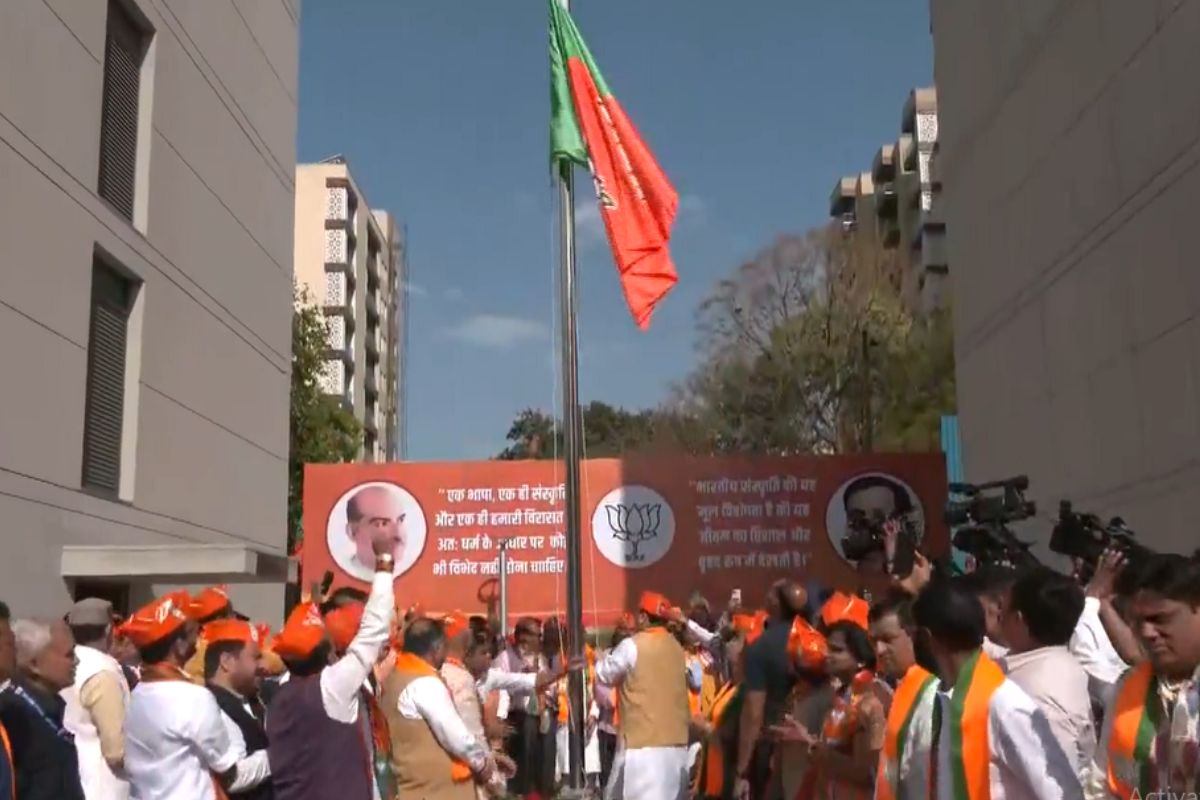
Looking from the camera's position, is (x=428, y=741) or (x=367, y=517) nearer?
(x=428, y=741)

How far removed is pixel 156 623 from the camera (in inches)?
190

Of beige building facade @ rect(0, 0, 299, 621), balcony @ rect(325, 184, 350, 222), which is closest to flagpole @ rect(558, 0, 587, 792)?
A: beige building facade @ rect(0, 0, 299, 621)

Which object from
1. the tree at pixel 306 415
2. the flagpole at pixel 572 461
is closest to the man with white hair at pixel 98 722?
the flagpole at pixel 572 461

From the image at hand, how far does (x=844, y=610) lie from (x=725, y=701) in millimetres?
1576

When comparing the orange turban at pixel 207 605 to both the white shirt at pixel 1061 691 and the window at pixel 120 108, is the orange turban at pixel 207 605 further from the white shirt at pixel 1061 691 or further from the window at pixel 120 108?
the window at pixel 120 108

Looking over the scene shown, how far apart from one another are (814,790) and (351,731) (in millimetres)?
2093

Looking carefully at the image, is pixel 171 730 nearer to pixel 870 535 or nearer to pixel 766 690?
pixel 766 690

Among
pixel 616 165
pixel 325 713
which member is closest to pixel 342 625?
pixel 325 713

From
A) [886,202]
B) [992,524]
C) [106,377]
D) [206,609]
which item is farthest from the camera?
[886,202]

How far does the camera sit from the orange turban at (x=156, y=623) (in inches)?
187

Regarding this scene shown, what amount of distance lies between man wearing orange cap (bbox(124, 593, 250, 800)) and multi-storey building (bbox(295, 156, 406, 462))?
5246 cm

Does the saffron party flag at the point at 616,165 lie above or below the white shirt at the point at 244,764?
above

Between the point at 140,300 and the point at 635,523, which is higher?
the point at 140,300

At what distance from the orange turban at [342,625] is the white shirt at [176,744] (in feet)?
2.76
